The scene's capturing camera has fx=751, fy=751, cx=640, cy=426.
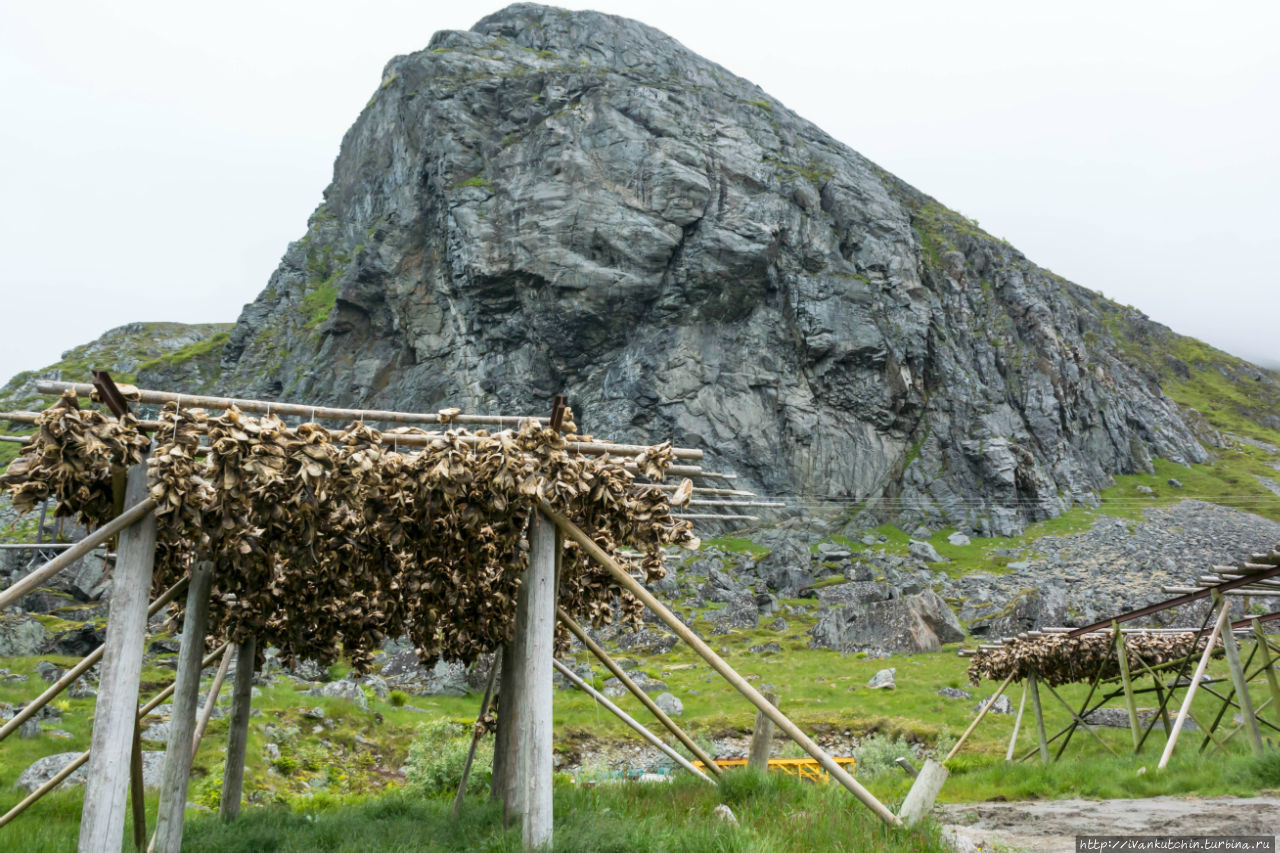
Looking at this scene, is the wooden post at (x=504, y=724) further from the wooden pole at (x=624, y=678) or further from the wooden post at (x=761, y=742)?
the wooden post at (x=761, y=742)

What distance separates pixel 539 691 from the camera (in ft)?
23.2

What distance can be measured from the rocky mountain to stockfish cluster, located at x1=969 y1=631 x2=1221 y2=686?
173 ft

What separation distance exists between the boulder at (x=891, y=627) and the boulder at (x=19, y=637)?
126ft

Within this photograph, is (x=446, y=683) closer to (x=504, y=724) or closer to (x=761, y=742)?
(x=504, y=724)

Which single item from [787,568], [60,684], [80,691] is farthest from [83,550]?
[787,568]

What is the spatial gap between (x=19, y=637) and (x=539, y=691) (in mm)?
36203

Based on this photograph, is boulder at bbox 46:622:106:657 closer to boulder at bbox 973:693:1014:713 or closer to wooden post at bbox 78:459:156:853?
wooden post at bbox 78:459:156:853

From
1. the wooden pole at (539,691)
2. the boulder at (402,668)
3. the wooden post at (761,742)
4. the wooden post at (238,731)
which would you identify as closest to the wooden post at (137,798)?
the wooden post at (238,731)

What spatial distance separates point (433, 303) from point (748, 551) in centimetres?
4478

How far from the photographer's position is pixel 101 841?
5.93 m

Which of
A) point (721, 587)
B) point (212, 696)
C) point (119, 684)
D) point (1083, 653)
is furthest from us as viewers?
point (721, 587)

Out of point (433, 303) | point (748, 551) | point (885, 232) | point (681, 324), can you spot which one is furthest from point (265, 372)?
point (885, 232)

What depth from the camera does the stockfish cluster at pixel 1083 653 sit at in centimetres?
2042

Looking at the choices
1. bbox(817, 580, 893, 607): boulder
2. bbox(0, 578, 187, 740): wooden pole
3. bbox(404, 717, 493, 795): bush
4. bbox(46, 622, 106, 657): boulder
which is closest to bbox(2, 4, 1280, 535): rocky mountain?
bbox(817, 580, 893, 607): boulder
